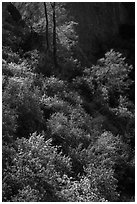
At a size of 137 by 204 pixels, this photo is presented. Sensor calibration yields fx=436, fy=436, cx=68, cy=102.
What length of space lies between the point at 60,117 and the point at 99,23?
13.1m

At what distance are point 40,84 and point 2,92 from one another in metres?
4.15

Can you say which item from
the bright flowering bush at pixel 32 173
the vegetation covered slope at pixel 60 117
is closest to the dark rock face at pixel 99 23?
the vegetation covered slope at pixel 60 117

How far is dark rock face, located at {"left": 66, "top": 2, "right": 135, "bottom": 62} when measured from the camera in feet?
102

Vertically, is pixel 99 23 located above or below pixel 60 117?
above

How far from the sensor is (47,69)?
2636 centimetres

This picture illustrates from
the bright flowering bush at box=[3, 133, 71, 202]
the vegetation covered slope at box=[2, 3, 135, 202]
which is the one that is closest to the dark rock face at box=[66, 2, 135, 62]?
the vegetation covered slope at box=[2, 3, 135, 202]

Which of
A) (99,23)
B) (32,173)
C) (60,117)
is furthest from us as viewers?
(99,23)

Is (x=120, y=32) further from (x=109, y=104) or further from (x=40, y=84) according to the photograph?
(x=40, y=84)

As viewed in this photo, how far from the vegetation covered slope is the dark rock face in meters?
0.74

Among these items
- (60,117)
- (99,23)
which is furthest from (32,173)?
(99,23)

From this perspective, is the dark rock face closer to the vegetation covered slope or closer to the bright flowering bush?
the vegetation covered slope

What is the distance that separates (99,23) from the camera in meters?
32.9

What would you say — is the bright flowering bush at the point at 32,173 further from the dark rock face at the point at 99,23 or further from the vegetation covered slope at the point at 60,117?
the dark rock face at the point at 99,23

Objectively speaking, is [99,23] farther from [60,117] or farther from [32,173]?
[32,173]
